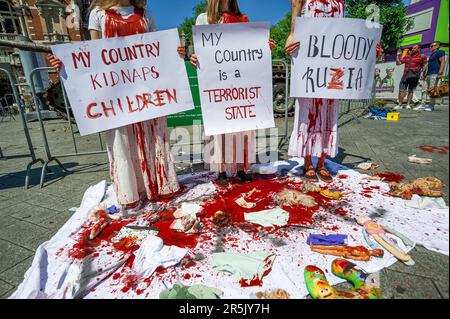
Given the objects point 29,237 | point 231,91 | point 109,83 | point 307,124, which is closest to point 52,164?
point 29,237

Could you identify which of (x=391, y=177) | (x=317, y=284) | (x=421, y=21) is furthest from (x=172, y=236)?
(x=421, y=21)

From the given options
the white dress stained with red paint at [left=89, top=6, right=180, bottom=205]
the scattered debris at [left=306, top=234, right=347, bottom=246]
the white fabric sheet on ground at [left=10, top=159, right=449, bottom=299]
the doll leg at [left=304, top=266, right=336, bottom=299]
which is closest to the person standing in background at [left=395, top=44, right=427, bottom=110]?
the white fabric sheet on ground at [left=10, top=159, right=449, bottom=299]

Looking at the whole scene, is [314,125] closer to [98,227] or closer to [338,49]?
[338,49]

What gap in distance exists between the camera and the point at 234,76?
9.53 ft

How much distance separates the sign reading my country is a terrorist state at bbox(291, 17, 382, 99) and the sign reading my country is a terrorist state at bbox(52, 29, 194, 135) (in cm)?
140

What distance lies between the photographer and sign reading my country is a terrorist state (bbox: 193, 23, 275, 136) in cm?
276

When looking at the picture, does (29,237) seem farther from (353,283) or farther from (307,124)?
(307,124)

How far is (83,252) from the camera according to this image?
2.11 metres

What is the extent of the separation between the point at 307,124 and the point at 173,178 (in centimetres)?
184

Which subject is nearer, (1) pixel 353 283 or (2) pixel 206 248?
(1) pixel 353 283

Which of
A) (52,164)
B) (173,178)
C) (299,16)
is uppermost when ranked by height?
(299,16)

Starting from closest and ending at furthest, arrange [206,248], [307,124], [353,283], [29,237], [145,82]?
[353,283]
[206,248]
[29,237]
[145,82]
[307,124]

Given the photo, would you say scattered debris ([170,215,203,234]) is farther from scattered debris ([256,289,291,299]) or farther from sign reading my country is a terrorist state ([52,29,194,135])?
sign reading my country is a terrorist state ([52,29,194,135])

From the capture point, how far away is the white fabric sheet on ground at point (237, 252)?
1701 millimetres
